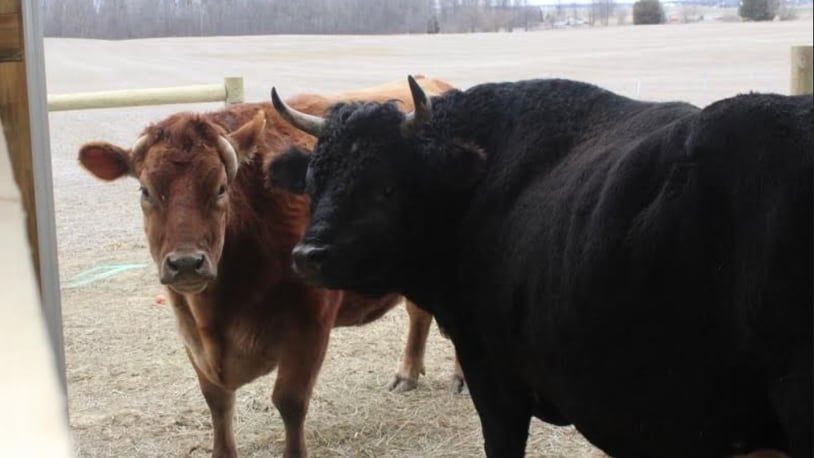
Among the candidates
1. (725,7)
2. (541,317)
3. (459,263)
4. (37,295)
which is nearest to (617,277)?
(541,317)

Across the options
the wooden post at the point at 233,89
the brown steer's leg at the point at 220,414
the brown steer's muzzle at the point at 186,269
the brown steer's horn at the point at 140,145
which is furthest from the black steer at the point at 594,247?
the wooden post at the point at 233,89

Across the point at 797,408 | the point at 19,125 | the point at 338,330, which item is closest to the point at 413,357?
the point at 338,330

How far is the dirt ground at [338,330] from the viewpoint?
5.15 metres

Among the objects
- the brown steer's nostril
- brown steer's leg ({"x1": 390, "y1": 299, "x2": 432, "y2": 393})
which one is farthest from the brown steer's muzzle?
brown steer's leg ({"x1": 390, "y1": 299, "x2": 432, "y2": 393})

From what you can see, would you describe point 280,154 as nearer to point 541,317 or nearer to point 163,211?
point 163,211

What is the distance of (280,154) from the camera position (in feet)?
12.5

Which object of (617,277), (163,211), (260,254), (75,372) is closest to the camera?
(617,277)

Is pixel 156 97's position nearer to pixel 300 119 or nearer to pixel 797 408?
pixel 300 119

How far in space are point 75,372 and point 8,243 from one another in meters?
3.09

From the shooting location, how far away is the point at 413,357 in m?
5.92

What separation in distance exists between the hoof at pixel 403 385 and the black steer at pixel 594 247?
7.63 feet

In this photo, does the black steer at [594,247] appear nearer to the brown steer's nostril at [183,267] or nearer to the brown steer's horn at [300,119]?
the brown steer's horn at [300,119]

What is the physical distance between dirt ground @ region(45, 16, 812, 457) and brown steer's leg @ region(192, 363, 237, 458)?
0.28 m

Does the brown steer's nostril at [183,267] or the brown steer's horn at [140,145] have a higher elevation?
the brown steer's horn at [140,145]
